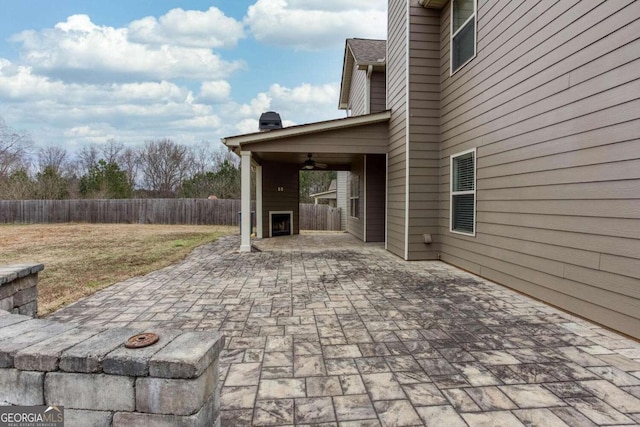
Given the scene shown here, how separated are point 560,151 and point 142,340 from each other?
3.71 m

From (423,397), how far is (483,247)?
327cm

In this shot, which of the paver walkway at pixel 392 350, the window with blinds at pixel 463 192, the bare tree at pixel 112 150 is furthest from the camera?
the bare tree at pixel 112 150

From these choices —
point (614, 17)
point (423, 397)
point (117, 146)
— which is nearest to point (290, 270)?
point (423, 397)

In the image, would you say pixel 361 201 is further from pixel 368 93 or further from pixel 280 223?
pixel 368 93

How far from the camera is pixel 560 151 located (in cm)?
321

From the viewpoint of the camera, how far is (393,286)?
419 cm

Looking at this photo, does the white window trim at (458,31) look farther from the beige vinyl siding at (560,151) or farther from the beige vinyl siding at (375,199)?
the beige vinyl siding at (375,199)

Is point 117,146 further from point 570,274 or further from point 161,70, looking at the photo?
point 570,274

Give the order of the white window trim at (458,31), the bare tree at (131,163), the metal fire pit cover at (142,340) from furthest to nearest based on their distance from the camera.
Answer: the bare tree at (131,163) → the white window trim at (458,31) → the metal fire pit cover at (142,340)

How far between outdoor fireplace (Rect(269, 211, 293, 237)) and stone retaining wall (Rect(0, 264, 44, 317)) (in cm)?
756

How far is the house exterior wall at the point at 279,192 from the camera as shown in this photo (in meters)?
10.1

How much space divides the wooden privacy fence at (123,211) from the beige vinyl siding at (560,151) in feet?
48.1

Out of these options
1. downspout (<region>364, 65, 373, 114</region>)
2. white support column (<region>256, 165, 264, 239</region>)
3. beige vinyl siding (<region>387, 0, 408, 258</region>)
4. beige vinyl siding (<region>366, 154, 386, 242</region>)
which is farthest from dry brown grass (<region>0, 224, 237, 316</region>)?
downspout (<region>364, 65, 373, 114</region>)

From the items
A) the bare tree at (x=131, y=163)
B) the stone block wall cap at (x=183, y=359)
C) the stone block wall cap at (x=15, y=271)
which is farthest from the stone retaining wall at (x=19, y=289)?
the bare tree at (x=131, y=163)
